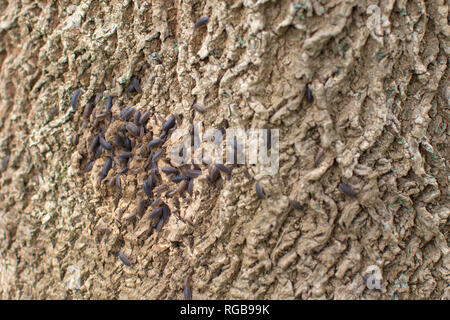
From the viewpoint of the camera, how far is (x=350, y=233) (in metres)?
1.56

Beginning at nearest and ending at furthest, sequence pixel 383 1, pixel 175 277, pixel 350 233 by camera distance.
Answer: pixel 383 1 → pixel 350 233 → pixel 175 277

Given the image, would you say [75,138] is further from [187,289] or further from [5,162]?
[187,289]

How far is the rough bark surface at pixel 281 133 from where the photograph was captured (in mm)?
1440

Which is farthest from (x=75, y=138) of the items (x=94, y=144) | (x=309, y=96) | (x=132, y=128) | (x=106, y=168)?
(x=309, y=96)

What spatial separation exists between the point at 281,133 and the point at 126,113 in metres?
0.78

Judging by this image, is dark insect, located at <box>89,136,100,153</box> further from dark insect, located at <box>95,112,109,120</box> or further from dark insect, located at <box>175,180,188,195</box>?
dark insect, located at <box>175,180,188,195</box>

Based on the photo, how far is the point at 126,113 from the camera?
1776mm

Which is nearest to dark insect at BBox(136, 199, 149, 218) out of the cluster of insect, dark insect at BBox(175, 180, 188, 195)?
the cluster of insect

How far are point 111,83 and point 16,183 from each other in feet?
2.88

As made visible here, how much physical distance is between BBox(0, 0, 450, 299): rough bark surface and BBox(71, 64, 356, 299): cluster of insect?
0.03 m

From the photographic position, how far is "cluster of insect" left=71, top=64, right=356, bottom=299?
1686 mm
